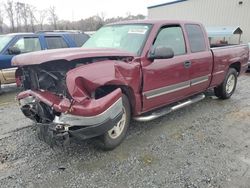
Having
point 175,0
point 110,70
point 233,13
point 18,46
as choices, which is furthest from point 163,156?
point 175,0

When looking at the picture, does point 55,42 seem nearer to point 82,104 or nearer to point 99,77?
point 99,77

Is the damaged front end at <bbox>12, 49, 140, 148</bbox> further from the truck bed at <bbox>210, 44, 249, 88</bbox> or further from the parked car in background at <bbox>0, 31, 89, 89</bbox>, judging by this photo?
the parked car in background at <bbox>0, 31, 89, 89</bbox>

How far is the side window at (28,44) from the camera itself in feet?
27.0

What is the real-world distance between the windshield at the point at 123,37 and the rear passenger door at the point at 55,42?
378 cm

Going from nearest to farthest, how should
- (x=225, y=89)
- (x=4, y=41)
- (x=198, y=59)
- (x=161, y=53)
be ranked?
(x=161, y=53) < (x=198, y=59) < (x=225, y=89) < (x=4, y=41)

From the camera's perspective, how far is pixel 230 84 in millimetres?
7168

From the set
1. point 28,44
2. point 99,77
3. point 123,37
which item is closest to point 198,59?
point 123,37

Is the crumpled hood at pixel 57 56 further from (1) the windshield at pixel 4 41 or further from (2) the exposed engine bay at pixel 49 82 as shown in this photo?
(1) the windshield at pixel 4 41

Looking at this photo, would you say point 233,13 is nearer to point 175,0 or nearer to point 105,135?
point 175,0

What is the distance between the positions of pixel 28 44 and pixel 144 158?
6.02 meters

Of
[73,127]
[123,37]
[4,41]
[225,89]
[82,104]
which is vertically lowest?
[225,89]

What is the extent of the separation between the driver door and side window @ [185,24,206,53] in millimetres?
280

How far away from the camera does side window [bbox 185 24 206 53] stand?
18.1 ft

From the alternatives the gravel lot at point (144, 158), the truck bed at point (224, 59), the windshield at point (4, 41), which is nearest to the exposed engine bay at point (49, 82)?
the gravel lot at point (144, 158)
